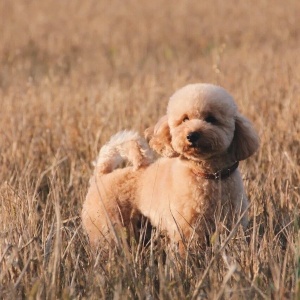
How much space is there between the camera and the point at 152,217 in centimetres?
374

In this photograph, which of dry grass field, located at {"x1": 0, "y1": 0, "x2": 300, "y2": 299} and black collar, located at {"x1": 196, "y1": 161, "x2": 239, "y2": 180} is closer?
dry grass field, located at {"x1": 0, "y1": 0, "x2": 300, "y2": 299}

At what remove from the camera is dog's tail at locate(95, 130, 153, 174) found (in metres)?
3.97

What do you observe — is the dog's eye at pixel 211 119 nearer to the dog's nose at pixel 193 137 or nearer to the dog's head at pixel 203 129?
the dog's head at pixel 203 129

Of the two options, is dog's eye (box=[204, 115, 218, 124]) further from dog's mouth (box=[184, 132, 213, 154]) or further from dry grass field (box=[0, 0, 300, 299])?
dry grass field (box=[0, 0, 300, 299])

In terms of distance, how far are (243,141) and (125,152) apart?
32.5 inches

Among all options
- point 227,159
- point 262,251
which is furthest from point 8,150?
point 262,251

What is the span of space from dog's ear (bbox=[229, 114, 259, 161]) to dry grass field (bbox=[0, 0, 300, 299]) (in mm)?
355

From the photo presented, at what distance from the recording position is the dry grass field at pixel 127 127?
277 cm

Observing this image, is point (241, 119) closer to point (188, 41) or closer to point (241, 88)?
point (241, 88)

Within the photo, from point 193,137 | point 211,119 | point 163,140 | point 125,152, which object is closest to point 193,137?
point 193,137

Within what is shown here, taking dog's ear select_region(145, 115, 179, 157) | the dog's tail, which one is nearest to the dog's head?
dog's ear select_region(145, 115, 179, 157)

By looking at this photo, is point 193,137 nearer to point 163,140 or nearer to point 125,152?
point 163,140

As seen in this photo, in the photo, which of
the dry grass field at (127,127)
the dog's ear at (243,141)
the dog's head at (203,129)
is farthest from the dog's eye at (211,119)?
the dry grass field at (127,127)

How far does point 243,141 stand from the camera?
349 centimetres
